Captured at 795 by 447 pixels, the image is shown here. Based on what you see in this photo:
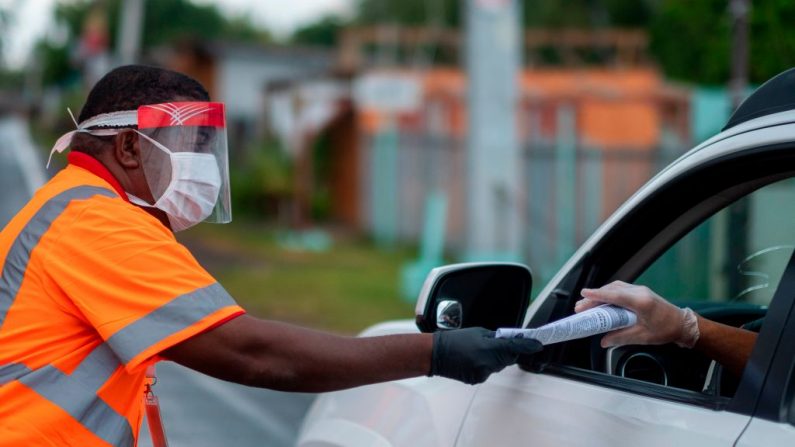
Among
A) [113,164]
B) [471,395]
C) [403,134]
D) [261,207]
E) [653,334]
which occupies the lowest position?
[261,207]

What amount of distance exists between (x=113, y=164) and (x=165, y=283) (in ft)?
1.35

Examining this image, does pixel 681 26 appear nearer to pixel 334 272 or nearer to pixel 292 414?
pixel 292 414

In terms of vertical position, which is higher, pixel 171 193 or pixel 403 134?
pixel 171 193

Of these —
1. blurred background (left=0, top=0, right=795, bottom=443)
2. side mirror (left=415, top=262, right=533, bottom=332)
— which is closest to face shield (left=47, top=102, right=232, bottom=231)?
side mirror (left=415, top=262, right=533, bottom=332)

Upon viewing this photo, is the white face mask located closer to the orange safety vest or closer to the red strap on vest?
the orange safety vest

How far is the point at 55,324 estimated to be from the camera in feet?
7.43

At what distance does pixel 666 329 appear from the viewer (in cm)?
256

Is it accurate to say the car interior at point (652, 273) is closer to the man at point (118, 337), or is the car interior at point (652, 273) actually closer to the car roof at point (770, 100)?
the car roof at point (770, 100)

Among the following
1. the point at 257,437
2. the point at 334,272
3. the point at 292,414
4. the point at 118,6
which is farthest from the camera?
the point at 118,6

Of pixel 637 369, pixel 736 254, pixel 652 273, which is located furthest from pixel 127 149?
pixel 736 254

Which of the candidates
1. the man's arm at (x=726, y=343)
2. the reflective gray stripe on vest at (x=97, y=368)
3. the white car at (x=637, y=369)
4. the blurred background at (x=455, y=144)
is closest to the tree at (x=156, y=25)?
the blurred background at (x=455, y=144)

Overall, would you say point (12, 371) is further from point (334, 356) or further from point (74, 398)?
point (334, 356)

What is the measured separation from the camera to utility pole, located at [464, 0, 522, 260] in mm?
11305

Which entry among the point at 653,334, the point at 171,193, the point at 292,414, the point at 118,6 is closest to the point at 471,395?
the point at 653,334
